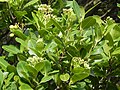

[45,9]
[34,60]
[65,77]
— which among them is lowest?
[65,77]

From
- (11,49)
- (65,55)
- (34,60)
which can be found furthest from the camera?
(11,49)

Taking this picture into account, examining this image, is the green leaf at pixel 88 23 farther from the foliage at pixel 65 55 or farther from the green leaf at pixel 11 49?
the green leaf at pixel 11 49

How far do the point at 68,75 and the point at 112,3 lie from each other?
189 centimetres

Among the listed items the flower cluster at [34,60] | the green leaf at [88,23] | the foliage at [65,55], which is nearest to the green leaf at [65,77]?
the foliage at [65,55]

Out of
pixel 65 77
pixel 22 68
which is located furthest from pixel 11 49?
pixel 65 77

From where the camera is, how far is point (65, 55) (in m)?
1.71

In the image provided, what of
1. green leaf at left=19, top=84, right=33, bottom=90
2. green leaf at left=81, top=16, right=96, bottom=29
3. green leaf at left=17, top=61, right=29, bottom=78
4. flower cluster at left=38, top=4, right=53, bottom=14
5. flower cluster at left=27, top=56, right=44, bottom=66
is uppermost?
flower cluster at left=38, top=4, right=53, bottom=14

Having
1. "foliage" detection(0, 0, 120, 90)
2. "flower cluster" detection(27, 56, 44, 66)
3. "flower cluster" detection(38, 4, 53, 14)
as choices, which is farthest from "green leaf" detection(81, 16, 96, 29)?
"flower cluster" detection(27, 56, 44, 66)

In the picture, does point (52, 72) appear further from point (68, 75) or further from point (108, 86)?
point (108, 86)

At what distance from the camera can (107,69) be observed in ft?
5.90

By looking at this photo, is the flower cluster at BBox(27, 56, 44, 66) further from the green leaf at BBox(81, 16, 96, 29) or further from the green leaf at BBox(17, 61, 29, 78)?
the green leaf at BBox(81, 16, 96, 29)

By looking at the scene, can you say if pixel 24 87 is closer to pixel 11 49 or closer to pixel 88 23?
pixel 11 49

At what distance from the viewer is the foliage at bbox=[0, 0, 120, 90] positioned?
5.30 ft

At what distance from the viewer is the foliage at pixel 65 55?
1.61 meters
